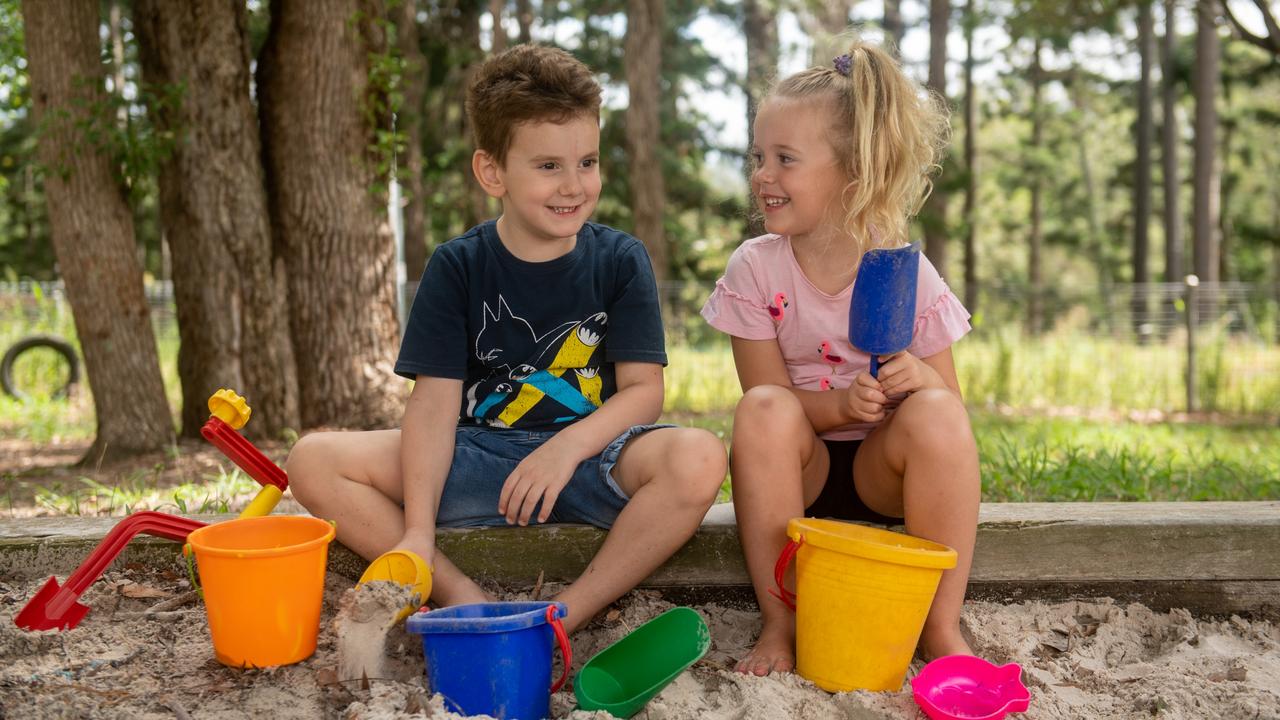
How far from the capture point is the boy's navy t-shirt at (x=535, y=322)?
2.04 m

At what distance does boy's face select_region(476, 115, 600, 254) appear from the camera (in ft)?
6.46

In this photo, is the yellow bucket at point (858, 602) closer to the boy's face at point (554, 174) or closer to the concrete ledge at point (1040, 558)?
the concrete ledge at point (1040, 558)

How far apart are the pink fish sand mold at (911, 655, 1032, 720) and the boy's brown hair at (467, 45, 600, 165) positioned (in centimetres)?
123

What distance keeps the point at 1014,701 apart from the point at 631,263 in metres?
1.09

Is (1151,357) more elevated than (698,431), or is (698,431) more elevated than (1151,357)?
(698,431)

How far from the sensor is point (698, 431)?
1846 mm

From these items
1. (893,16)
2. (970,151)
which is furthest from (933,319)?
(970,151)

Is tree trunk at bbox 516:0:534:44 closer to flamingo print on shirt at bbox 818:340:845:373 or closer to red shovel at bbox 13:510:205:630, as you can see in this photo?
flamingo print on shirt at bbox 818:340:845:373

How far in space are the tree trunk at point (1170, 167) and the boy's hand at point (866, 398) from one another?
16823 millimetres

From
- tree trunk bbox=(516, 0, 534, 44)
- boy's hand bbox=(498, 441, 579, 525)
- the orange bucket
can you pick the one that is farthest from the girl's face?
tree trunk bbox=(516, 0, 534, 44)

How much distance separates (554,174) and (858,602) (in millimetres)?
995

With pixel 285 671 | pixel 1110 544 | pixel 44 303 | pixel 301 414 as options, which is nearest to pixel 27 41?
pixel 301 414

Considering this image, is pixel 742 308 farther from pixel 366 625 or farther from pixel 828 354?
pixel 366 625

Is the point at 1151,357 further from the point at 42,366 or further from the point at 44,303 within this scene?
the point at 44,303
